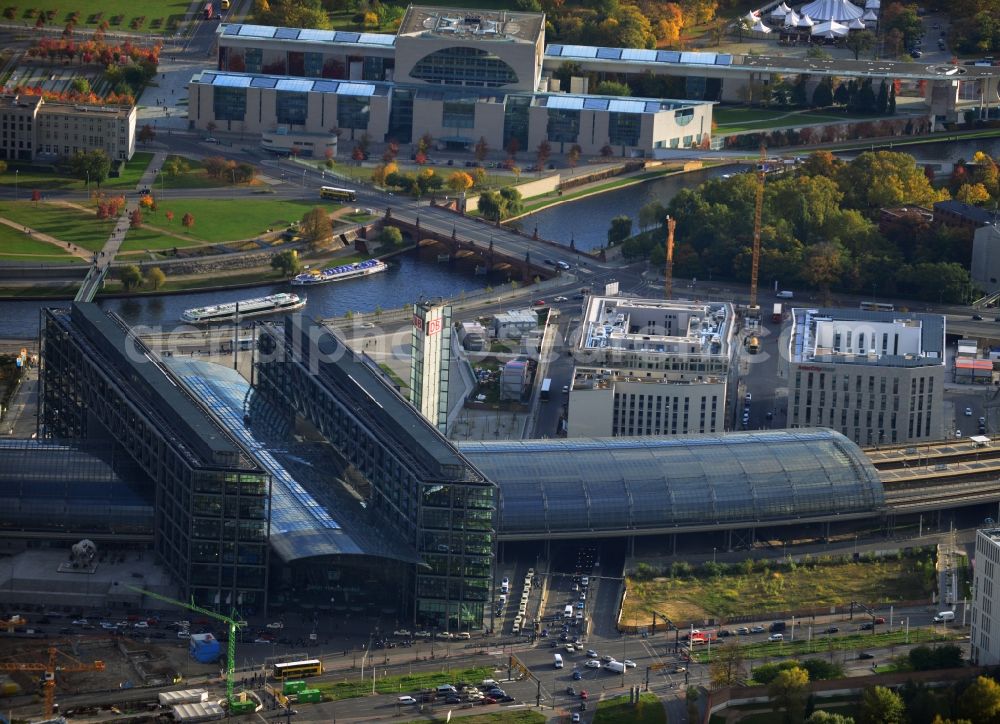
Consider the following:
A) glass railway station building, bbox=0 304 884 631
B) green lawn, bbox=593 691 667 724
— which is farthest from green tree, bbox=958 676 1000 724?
glass railway station building, bbox=0 304 884 631

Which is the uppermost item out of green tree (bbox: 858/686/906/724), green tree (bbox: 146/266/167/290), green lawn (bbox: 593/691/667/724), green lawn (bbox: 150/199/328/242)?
green lawn (bbox: 150/199/328/242)

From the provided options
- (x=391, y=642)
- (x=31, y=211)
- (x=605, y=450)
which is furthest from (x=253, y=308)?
(x=391, y=642)

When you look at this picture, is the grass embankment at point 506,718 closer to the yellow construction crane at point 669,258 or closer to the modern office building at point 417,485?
the modern office building at point 417,485

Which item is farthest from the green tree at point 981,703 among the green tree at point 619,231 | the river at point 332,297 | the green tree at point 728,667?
the green tree at point 619,231

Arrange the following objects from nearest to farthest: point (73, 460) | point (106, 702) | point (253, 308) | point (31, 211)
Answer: point (106, 702), point (73, 460), point (253, 308), point (31, 211)

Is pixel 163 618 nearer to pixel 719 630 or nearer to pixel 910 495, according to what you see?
pixel 719 630

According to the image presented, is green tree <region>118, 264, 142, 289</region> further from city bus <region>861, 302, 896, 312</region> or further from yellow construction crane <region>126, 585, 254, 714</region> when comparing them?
yellow construction crane <region>126, 585, 254, 714</region>

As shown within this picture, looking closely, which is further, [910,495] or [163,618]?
[910,495]
